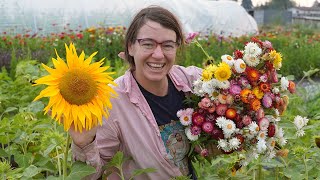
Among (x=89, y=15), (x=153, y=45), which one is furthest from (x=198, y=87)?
(x=89, y=15)

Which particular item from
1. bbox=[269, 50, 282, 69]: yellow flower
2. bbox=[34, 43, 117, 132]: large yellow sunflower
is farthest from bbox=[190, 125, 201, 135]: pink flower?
bbox=[34, 43, 117, 132]: large yellow sunflower

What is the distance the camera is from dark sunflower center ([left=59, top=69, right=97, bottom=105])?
1.28m

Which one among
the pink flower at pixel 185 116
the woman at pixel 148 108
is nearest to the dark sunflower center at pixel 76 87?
the woman at pixel 148 108

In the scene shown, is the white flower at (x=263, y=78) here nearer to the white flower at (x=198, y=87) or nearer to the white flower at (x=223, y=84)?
the white flower at (x=223, y=84)

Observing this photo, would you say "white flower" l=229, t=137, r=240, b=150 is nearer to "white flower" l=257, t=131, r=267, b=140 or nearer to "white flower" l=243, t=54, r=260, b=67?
"white flower" l=257, t=131, r=267, b=140

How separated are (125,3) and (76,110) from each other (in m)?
10.0

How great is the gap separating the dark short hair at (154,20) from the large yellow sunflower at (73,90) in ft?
1.87

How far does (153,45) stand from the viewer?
1.82 meters

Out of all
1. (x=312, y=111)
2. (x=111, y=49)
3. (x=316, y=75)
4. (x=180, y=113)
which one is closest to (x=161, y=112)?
(x=180, y=113)

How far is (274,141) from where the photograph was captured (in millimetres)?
1815

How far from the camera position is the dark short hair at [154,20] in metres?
1.84

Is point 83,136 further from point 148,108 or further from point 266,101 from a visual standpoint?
point 266,101

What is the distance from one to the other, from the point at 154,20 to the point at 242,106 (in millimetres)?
423

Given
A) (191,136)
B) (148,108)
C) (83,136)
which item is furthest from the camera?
(148,108)
